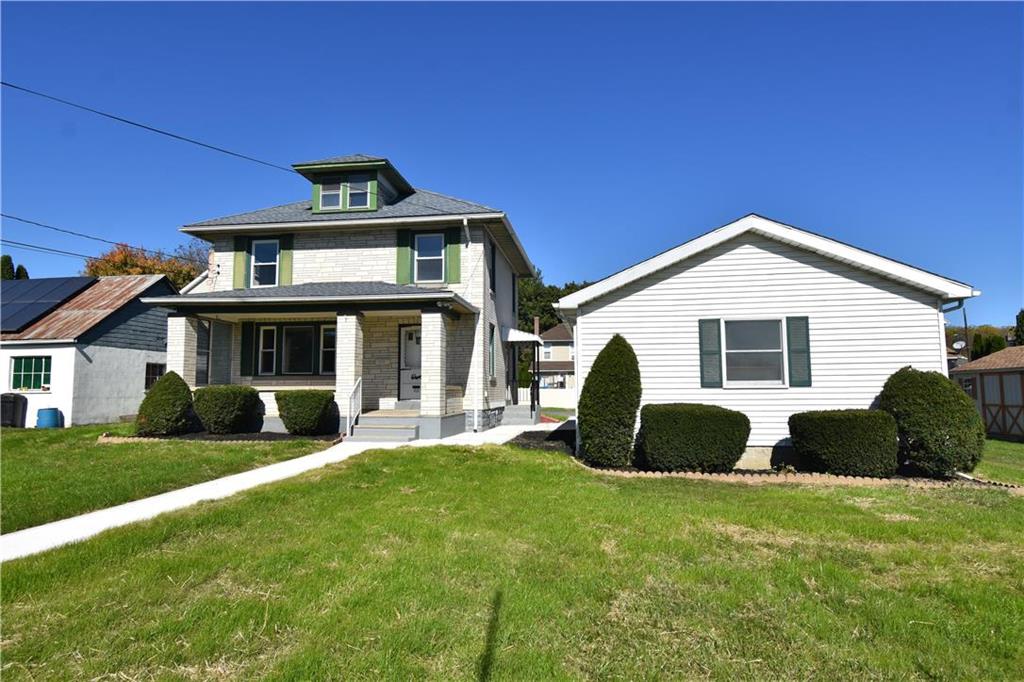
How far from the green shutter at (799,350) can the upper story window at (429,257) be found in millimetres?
9775

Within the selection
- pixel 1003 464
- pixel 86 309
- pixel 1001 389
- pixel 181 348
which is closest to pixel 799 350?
pixel 1003 464

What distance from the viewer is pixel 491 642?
3.28m

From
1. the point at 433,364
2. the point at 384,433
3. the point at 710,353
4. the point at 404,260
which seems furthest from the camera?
the point at 404,260

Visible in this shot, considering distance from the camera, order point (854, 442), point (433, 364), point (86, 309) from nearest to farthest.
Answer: point (854, 442) → point (433, 364) → point (86, 309)

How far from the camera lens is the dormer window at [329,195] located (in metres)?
17.6

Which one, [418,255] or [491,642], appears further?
[418,255]

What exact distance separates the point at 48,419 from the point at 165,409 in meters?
6.76

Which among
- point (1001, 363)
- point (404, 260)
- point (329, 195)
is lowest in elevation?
point (1001, 363)

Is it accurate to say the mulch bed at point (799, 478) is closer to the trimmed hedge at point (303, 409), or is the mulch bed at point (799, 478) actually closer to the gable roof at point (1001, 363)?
the trimmed hedge at point (303, 409)

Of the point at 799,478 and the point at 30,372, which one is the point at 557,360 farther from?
the point at 799,478

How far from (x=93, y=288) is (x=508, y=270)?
1595cm

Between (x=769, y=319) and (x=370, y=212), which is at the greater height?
(x=370, y=212)

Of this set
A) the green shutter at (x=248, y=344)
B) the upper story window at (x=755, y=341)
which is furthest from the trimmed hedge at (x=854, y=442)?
the green shutter at (x=248, y=344)

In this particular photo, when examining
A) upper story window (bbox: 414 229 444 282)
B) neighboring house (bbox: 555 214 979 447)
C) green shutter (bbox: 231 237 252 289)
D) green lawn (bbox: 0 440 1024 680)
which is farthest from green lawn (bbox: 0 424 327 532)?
neighboring house (bbox: 555 214 979 447)
